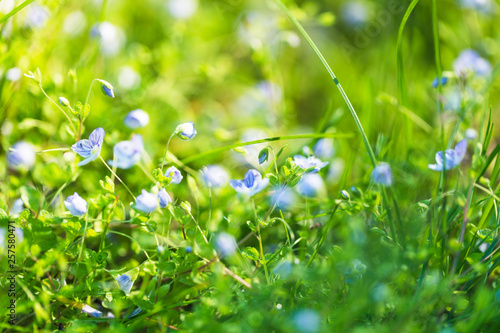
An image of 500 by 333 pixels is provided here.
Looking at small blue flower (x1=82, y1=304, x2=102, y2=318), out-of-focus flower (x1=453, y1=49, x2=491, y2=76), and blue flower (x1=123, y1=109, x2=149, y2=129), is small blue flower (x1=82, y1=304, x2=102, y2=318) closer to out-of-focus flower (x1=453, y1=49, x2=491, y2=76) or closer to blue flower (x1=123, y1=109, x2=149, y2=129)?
blue flower (x1=123, y1=109, x2=149, y2=129)

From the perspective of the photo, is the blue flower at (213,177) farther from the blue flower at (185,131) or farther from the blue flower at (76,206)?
the blue flower at (76,206)

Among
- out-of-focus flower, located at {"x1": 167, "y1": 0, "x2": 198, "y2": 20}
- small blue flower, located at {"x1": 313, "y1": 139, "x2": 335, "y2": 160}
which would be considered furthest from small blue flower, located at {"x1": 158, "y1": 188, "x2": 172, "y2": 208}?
out-of-focus flower, located at {"x1": 167, "y1": 0, "x2": 198, "y2": 20}

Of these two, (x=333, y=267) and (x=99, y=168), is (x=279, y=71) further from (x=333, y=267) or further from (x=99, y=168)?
(x=333, y=267)

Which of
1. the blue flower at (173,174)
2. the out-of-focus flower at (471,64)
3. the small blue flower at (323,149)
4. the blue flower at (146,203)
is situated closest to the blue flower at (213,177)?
the blue flower at (173,174)

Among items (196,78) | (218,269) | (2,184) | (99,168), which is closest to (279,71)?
→ (196,78)

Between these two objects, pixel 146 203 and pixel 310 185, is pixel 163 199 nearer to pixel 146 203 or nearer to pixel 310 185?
pixel 146 203
